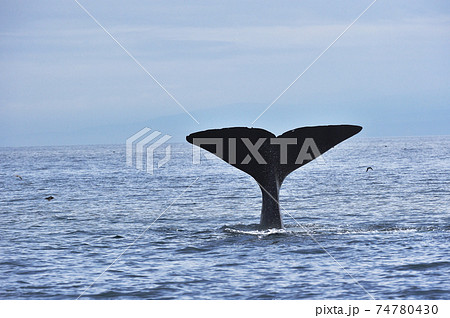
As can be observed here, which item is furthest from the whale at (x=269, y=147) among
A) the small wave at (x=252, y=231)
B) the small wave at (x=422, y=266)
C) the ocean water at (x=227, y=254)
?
the small wave at (x=422, y=266)

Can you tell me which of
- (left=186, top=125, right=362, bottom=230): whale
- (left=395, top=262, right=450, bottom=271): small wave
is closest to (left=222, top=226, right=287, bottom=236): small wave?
(left=186, top=125, right=362, bottom=230): whale

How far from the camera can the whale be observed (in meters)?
11.3

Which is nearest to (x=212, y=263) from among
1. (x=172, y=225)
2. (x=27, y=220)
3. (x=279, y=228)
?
(x=279, y=228)

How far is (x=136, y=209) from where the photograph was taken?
71.8 feet

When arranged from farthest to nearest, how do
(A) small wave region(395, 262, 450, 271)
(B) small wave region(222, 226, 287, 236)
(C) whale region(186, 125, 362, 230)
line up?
(B) small wave region(222, 226, 287, 236)
(C) whale region(186, 125, 362, 230)
(A) small wave region(395, 262, 450, 271)

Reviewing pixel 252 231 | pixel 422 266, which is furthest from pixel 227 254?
pixel 422 266

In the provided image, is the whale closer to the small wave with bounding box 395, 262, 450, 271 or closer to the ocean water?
the ocean water

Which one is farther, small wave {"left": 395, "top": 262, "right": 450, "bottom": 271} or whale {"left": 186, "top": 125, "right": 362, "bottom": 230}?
whale {"left": 186, "top": 125, "right": 362, "bottom": 230}

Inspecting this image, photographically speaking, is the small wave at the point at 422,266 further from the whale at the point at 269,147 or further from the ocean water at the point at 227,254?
the whale at the point at 269,147

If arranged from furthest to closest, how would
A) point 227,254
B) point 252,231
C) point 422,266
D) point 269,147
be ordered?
1. point 252,231
2. point 269,147
3. point 227,254
4. point 422,266

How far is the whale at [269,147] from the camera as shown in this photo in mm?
11258

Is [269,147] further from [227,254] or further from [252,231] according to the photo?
[252,231]

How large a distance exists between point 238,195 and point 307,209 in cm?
699

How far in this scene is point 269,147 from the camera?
40.1ft
